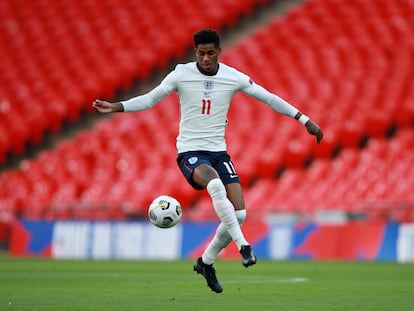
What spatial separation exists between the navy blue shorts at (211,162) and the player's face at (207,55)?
0.76 m

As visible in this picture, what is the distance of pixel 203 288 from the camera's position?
32.0 feet

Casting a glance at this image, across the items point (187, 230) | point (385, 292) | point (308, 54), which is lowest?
point (187, 230)

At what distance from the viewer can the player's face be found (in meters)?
8.73

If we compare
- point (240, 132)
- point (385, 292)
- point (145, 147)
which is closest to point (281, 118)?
point (240, 132)

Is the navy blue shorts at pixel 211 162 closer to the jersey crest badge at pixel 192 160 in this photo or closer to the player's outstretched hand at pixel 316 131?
the jersey crest badge at pixel 192 160

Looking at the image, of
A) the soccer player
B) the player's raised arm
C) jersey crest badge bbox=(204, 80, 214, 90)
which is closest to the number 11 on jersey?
the soccer player

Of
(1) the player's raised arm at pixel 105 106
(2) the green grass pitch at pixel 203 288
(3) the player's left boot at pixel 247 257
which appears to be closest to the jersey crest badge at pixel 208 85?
(1) the player's raised arm at pixel 105 106

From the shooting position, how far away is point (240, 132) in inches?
882

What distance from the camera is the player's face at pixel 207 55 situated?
8734 millimetres

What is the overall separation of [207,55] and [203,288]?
2364 millimetres

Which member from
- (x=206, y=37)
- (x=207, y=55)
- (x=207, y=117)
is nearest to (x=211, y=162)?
(x=207, y=117)

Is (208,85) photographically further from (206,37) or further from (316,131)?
(316,131)

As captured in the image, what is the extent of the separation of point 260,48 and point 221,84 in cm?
1663

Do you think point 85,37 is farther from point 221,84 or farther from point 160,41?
point 221,84
